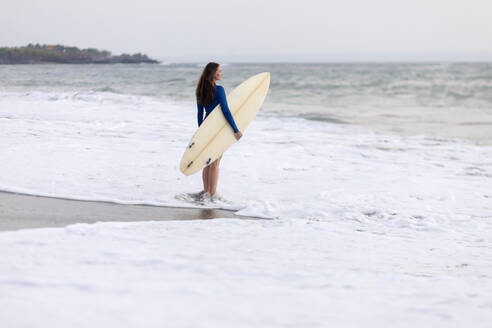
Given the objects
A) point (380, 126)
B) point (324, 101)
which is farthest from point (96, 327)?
point (324, 101)

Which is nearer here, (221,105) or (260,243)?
(260,243)

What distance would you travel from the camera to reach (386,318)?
2.15 meters

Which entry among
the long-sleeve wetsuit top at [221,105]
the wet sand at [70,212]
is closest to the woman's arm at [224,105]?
the long-sleeve wetsuit top at [221,105]

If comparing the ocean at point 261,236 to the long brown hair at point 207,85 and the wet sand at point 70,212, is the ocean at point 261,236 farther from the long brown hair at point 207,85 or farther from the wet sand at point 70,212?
the long brown hair at point 207,85

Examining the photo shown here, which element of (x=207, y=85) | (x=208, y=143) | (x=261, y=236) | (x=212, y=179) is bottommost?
(x=261, y=236)

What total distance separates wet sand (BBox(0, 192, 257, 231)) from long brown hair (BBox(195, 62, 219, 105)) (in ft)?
3.31

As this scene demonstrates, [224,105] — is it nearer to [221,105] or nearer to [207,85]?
[221,105]

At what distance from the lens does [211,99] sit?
183 inches

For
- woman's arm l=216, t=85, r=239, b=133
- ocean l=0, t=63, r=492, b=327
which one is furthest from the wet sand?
woman's arm l=216, t=85, r=239, b=133

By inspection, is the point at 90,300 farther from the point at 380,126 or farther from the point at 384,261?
the point at 380,126

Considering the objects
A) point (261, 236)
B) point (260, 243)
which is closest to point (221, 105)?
point (261, 236)

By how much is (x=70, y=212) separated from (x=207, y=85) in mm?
1599

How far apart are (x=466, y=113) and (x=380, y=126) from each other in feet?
16.3

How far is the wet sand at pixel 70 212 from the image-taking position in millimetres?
3537
